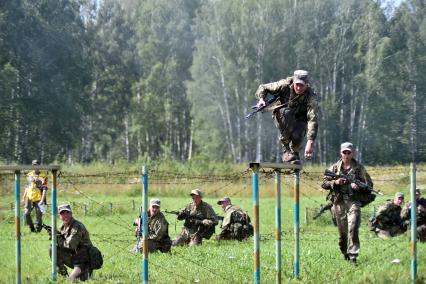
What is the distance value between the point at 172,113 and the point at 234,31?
463 inches

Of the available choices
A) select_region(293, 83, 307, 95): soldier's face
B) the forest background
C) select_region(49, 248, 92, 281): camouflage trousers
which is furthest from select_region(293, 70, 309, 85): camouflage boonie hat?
the forest background

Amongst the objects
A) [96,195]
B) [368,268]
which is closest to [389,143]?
[96,195]

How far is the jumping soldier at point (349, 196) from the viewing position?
512 inches

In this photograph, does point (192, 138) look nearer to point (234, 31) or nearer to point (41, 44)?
point (234, 31)

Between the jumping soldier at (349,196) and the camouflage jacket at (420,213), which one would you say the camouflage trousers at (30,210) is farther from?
the jumping soldier at (349,196)

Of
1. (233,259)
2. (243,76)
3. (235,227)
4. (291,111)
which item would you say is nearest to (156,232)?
(233,259)

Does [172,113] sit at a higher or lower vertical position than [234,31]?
lower

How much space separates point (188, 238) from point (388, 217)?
15.2 feet

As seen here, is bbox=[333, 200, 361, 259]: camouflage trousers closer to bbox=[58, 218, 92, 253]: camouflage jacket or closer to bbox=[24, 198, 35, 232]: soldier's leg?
bbox=[58, 218, 92, 253]: camouflage jacket

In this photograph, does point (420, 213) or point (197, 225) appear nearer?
point (420, 213)

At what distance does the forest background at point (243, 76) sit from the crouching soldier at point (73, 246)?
1659 inches

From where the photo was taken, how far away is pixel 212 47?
2446 inches

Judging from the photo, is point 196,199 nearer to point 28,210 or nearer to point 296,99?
point 28,210

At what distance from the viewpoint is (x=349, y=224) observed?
13.1 meters
